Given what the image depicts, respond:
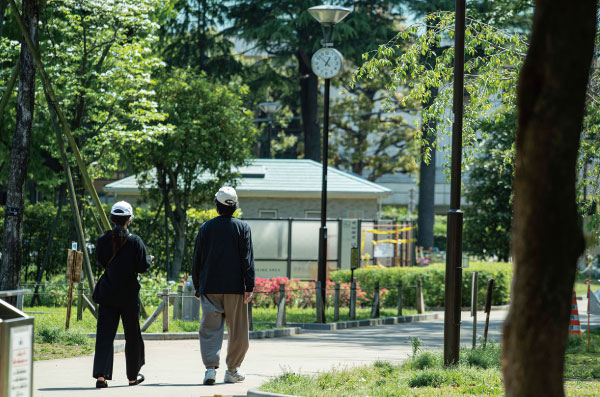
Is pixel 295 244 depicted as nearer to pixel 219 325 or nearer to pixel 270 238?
pixel 270 238

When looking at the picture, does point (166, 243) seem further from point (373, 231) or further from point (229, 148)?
point (373, 231)

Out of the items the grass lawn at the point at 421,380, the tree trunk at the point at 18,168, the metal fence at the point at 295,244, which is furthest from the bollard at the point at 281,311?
the metal fence at the point at 295,244

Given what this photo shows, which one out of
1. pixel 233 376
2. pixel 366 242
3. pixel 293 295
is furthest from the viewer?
pixel 366 242

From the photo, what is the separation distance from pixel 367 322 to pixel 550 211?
16.3m

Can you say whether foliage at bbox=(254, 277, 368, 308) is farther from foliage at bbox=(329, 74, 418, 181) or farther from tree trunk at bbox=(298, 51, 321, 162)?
foliage at bbox=(329, 74, 418, 181)

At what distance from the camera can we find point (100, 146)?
22422 millimetres

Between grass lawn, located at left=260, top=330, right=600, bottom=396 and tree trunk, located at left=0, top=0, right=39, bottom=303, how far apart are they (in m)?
6.86

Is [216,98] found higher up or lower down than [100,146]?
higher up

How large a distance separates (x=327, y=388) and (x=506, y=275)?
2039cm

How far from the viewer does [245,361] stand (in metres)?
12.7

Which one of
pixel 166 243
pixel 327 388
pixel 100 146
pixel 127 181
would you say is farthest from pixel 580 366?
pixel 127 181

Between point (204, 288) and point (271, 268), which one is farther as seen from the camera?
point (271, 268)

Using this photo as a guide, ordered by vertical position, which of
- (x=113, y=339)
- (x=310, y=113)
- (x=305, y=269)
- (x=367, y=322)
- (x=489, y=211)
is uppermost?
(x=310, y=113)

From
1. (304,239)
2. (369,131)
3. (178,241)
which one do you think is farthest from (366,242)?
(369,131)
